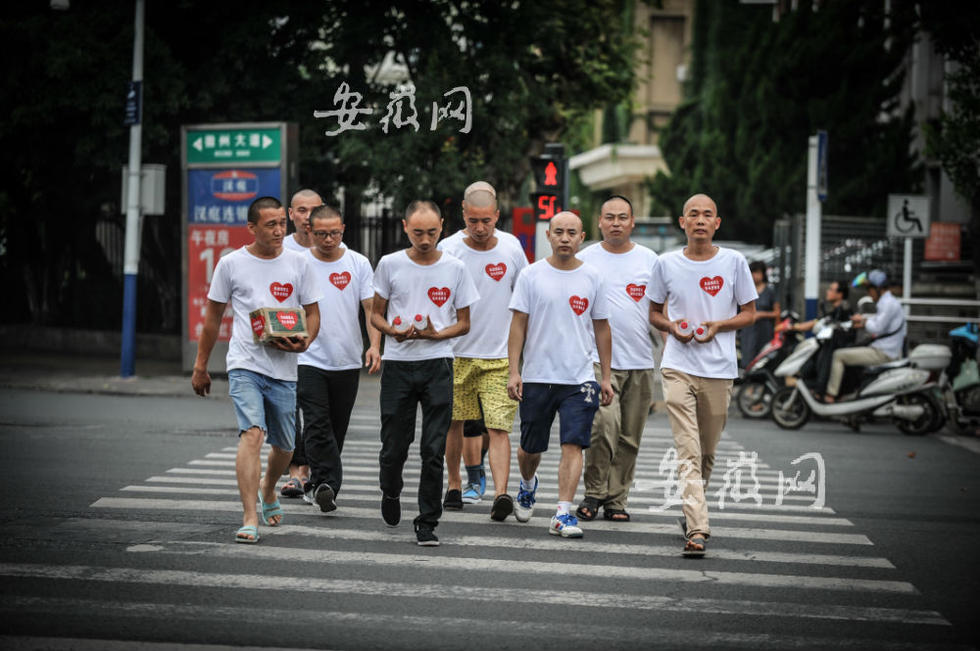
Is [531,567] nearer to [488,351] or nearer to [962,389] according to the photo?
[488,351]

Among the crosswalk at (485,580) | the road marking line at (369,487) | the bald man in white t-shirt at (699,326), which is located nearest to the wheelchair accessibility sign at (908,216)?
the road marking line at (369,487)

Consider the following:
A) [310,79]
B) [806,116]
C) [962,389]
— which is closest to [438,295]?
[962,389]

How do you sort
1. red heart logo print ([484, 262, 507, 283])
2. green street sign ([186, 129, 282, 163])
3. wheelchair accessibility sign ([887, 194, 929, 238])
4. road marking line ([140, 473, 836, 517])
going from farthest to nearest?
green street sign ([186, 129, 282, 163]) → wheelchair accessibility sign ([887, 194, 929, 238]) → road marking line ([140, 473, 836, 517]) → red heart logo print ([484, 262, 507, 283])

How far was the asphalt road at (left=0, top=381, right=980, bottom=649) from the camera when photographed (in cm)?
543

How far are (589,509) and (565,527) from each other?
2.29 feet

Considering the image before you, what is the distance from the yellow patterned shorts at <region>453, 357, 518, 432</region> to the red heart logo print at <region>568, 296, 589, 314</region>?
776 millimetres

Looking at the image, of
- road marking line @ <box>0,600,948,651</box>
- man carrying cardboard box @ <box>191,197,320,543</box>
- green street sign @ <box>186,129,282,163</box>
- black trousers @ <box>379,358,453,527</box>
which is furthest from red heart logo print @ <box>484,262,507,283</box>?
green street sign @ <box>186,129,282,163</box>

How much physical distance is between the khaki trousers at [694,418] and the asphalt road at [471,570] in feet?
1.24

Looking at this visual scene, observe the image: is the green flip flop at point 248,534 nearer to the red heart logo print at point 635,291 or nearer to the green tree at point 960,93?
the red heart logo print at point 635,291

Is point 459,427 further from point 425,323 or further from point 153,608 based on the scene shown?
point 153,608

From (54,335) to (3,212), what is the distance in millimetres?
2548

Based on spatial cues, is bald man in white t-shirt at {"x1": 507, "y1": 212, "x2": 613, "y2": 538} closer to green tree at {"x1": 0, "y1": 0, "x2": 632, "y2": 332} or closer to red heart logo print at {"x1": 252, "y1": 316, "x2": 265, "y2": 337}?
red heart logo print at {"x1": 252, "y1": 316, "x2": 265, "y2": 337}

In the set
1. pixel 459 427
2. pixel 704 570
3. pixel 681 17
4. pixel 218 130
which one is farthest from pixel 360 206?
pixel 681 17

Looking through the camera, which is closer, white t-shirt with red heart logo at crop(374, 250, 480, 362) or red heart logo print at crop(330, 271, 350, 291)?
white t-shirt with red heart logo at crop(374, 250, 480, 362)
